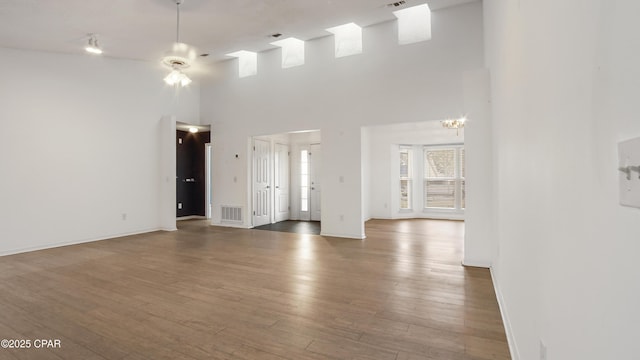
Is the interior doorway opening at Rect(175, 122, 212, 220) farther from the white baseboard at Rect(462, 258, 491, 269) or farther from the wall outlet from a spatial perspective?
the wall outlet

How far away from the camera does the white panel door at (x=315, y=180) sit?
911 cm

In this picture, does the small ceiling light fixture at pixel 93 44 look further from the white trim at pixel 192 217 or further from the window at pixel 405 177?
the window at pixel 405 177

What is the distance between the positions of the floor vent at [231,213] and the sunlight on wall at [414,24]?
540 cm

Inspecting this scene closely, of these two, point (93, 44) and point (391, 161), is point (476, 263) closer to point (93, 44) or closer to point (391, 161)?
point (391, 161)

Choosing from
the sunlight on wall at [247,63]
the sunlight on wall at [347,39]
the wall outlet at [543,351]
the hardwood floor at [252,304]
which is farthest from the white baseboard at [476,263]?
the sunlight on wall at [247,63]

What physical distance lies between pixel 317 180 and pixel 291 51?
369 cm

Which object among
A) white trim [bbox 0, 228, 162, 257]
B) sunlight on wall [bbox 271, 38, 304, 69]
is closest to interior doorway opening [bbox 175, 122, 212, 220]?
white trim [bbox 0, 228, 162, 257]

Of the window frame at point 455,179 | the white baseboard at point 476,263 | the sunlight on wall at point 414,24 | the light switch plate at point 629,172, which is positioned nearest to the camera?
the light switch plate at point 629,172

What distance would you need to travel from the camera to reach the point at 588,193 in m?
0.93

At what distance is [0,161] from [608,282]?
7.47 m

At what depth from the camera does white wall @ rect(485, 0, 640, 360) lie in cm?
73

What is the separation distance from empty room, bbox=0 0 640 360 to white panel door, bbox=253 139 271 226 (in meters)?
A: 0.07

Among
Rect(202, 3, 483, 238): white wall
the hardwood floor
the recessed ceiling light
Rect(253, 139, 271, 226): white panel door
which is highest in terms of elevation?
the recessed ceiling light

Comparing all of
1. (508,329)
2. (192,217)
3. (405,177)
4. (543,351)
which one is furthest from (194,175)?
Answer: (543,351)
